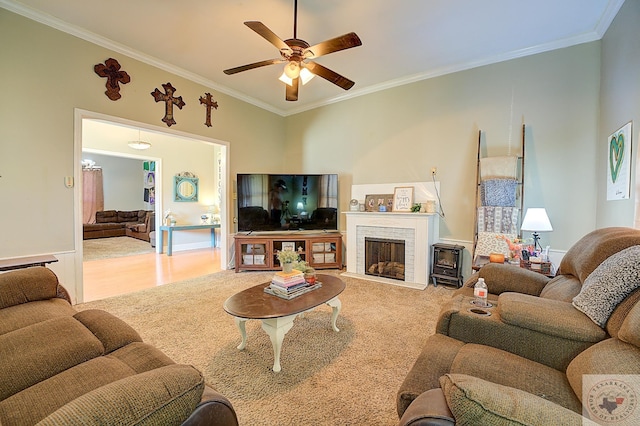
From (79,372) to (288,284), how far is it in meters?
1.33

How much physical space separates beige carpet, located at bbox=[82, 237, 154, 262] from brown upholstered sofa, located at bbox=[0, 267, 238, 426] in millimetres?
4704

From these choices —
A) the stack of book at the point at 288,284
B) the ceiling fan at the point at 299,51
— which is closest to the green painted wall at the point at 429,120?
the ceiling fan at the point at 299,51

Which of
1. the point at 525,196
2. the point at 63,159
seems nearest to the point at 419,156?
the point at 525,196

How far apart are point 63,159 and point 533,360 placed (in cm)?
438

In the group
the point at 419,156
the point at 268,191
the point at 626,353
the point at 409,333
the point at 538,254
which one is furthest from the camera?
the point at 268,191

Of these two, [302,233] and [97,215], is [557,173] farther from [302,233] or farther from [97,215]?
[97,215]

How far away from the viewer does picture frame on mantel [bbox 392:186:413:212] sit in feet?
13.5

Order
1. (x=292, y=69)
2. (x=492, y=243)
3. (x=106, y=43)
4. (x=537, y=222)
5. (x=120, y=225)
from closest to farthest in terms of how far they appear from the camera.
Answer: (x=292, y=69) < (x=537, y=222) < (x=106, y=43) < (x=492, y=243) < (x=120, y=225)

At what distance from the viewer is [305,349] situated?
2158mm

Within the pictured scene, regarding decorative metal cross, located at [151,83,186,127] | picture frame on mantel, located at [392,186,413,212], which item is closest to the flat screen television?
picture frame on mantel, located at [392,186,413,212]

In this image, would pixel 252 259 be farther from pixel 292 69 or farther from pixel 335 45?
pixel 335 45

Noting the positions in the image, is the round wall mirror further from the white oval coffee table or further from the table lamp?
the table lamp

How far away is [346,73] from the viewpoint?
3953mm

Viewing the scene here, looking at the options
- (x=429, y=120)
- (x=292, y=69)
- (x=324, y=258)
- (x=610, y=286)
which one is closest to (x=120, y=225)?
(x=324, y=258)
